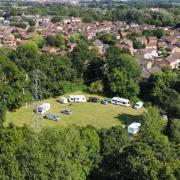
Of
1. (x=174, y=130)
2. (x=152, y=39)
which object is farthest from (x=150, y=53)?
(x=174, y=130)

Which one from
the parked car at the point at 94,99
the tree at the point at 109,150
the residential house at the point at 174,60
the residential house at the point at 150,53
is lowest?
the residential house at the point at 150,53

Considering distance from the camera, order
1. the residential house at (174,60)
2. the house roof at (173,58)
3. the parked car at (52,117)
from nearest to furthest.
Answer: the parked car at (52,117) → the residential house at (174,60) → the house roof at (173,58)

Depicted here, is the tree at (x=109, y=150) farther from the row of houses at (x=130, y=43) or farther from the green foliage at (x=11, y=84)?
the row of houses at (x=130, y=43)

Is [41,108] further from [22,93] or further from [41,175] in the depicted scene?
[41,175]

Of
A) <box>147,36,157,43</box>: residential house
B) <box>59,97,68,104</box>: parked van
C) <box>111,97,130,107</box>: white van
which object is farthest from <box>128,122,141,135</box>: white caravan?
<box>147,36,157,43</box>: residential house

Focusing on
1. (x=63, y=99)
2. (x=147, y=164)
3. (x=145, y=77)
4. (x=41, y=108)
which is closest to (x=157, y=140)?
(x=147, y=164)

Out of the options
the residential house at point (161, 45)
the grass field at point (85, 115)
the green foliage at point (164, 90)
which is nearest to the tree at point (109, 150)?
the grass field at point (85, 115)

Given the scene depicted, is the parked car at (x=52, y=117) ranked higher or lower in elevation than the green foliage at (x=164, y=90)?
lower

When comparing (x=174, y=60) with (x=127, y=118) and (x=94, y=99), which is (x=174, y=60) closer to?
(x=94, y=99)

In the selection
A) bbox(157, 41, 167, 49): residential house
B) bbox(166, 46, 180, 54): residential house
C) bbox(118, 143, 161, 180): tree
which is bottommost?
bbox(157, 41, 167, 49): residential house

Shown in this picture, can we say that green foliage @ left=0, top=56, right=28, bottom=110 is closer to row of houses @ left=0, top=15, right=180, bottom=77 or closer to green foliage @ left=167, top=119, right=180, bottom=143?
row of houses @ left=0, top=15, right=180, bottom=77

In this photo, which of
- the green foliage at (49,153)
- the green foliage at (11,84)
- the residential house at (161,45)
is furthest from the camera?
the residential house at (161,45)
